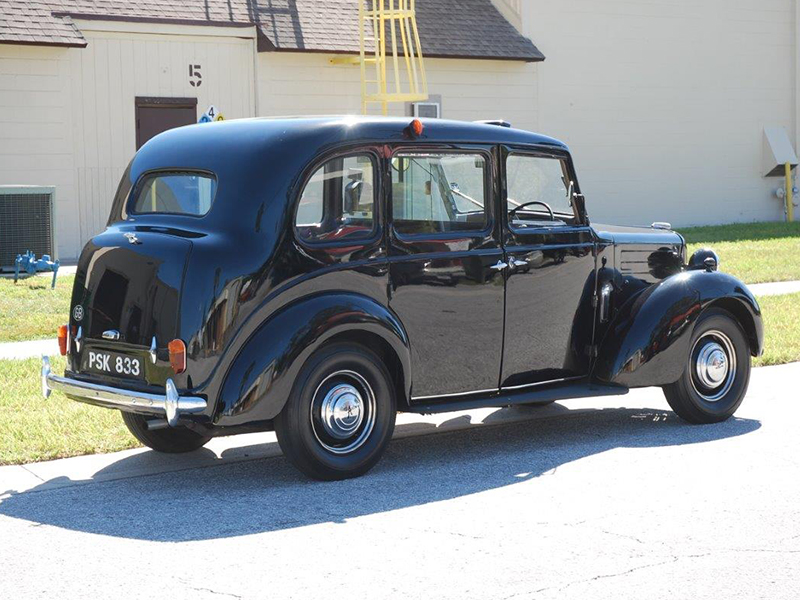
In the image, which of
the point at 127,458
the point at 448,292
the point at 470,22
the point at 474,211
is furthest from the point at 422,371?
the point at 470,22

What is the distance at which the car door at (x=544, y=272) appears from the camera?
7.61m

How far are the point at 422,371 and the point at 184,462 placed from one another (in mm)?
1497

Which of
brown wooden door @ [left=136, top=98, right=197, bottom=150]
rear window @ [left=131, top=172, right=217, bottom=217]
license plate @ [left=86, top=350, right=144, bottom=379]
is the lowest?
license plate @ [left=86, top=350, right=144, bottom=379]

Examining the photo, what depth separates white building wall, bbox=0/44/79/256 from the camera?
63.2ft

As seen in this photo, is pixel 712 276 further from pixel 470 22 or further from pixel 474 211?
pixel 470 22

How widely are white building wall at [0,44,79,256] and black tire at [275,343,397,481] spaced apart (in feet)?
44.4

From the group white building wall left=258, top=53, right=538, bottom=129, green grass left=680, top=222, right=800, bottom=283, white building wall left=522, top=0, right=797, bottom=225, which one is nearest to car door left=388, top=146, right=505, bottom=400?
green grass left=680, top=222, right=800, bottom=283

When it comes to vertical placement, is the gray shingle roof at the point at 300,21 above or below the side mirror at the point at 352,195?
above

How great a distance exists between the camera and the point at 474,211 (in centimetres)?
757

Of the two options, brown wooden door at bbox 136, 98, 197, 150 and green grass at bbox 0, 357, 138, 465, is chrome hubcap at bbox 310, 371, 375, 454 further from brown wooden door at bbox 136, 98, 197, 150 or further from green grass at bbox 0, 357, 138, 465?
brown wooden door at bbox 136, 98, 197, 150

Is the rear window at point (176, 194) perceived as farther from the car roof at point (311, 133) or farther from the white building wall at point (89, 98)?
the white building wall at point (89, 98)

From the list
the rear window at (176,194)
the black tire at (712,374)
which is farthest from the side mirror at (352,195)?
the black tire at (712,374)

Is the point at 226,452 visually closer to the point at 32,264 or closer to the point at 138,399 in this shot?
the point at 138,399

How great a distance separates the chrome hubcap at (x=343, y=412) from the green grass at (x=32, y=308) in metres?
6.26
